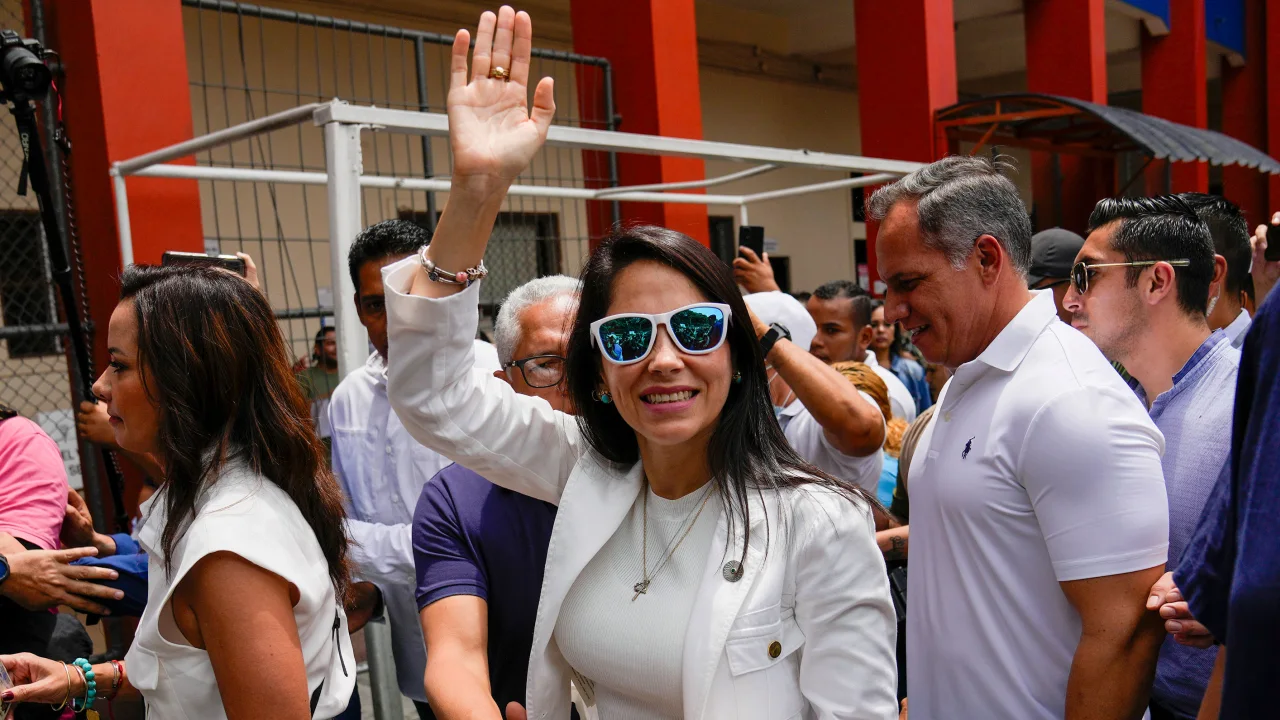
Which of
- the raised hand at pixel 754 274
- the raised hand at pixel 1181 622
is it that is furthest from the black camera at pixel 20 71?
the raised hand at pixel 1181 622

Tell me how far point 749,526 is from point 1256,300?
2.00 meters

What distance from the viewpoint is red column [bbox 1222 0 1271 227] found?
47.0ft

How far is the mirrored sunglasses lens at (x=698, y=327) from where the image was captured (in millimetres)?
1587

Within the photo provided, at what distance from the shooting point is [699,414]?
1589mm

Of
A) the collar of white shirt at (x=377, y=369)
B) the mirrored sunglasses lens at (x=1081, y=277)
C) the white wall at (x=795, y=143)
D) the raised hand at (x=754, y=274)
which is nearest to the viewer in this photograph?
the mirrored sunglasses lens at (x=1081, y=277)

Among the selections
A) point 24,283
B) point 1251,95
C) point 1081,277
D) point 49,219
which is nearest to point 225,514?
point 1081,277

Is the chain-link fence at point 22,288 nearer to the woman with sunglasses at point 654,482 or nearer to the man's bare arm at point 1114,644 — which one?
the woman with sunglasses at point 654,482

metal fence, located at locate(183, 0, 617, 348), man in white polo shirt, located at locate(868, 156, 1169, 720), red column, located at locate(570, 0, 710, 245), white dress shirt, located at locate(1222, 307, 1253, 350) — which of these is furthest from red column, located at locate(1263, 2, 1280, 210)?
man in white polo shirt, located at locate(868, 156, 1169, 720)

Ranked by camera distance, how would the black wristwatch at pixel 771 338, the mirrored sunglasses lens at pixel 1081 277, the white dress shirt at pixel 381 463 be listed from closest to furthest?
the mirrored sunglasses lens at pixel 1081 277 → the black wristwatch at pixel 771 338 → the white dress shirt at pixel 381 463

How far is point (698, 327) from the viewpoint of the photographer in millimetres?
1595

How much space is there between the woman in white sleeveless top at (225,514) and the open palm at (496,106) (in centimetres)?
56

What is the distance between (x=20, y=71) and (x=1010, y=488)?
2.95m

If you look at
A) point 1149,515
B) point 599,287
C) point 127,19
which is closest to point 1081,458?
point 1149,515

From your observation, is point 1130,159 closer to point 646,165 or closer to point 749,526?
point 646,165
